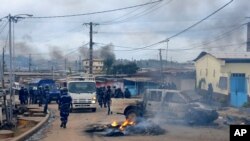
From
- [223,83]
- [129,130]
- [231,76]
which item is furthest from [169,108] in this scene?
[223,83]

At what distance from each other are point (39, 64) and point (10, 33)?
115 meters

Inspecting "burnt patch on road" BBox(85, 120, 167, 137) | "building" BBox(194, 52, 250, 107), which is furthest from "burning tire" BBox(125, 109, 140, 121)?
"building" BBox(194, 52, 250, 107)

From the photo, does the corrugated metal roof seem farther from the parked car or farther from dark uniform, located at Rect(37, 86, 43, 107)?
dark uniform, located at Rect(37, 86, 43, 107)

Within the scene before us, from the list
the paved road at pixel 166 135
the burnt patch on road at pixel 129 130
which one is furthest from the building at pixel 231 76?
the burnt patch on road at pixel 129 130

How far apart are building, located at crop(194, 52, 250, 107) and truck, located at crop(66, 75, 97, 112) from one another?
9.36 m

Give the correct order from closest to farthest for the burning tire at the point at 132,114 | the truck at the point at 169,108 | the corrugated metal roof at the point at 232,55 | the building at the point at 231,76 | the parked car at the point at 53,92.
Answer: the truck at the point at 169,108 < the burning tire at the point at 132,114 < the building at the point at 231,76 < the corrugated metal roof at the point at 232,55 < the parked car at the point at 53,92

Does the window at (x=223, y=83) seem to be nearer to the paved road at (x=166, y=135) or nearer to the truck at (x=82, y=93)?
the truck at (x=82, y=93)

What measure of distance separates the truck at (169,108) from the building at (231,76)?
10.9 metres

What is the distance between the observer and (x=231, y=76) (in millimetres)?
30062

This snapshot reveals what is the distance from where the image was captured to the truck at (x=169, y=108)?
18.0 meters

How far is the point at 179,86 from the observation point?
41656mm

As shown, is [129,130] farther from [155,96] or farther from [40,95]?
[40,95]

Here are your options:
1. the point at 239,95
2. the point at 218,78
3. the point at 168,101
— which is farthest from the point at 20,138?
the point at 218,78

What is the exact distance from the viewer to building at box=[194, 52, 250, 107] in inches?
1147
